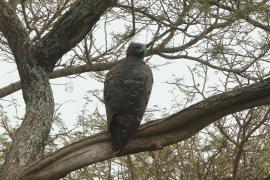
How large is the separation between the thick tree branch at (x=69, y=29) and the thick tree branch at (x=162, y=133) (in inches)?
38.7

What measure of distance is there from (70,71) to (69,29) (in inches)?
103

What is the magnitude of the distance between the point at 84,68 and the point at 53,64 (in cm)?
236

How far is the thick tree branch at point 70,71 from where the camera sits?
270 inches

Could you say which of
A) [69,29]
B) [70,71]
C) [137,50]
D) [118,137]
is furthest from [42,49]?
[70,71]

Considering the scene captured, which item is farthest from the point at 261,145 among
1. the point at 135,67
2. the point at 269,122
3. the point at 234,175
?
the point at 135,67

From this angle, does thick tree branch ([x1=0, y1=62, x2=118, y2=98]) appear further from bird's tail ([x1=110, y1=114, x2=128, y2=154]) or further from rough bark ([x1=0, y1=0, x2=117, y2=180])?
bird's tail ([x1=110, y1=114, x2=128, y2=154])

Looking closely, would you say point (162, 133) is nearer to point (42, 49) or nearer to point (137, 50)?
point (42, 49)

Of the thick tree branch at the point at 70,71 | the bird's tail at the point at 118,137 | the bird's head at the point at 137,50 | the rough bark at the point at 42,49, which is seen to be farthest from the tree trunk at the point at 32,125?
the thick tree branch at the point at 70,71

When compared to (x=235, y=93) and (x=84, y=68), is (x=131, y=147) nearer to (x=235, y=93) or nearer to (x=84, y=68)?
(x=235, y=93)

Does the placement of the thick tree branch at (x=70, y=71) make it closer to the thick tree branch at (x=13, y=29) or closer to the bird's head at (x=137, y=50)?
the bird's head at (x=137, y=50)

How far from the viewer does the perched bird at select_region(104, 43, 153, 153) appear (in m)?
3.90

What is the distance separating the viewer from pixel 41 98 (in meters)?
4.42

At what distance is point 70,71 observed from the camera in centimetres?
706

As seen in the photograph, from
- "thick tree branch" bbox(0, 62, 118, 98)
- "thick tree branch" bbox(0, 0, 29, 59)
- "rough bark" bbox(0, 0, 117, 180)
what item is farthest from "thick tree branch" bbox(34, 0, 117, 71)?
"thick tree branch" bbox(0, 62, 118, 98)
